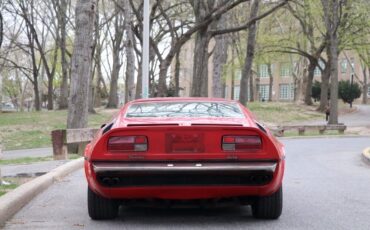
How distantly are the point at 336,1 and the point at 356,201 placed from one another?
23.7m

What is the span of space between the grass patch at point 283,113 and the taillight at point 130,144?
103ft

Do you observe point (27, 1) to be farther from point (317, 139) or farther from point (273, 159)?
point (273, 159)

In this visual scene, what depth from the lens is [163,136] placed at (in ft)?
17.4

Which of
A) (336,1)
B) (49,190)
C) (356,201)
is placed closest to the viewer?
(356,201)

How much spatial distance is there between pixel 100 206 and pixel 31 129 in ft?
81.2

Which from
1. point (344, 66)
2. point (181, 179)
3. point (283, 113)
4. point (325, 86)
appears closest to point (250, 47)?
point (283, 113)

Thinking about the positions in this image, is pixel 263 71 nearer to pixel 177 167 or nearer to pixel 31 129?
pixel 31 129

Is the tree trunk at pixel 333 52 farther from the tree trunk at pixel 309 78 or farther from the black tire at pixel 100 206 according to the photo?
the black tire at pixel 100 206

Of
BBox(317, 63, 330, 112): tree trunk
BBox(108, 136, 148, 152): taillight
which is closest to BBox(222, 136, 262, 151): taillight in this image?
→ BBox(108, 136, 148, 152): taillight

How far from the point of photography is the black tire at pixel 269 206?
575 centimetres

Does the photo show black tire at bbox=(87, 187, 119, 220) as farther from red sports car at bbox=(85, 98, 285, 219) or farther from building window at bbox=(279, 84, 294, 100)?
building window at bbox=(279, 84, 294, 100)

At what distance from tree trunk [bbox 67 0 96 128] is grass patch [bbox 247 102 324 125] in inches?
813

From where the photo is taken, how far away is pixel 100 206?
5801 mm

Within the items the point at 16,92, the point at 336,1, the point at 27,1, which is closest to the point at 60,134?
the point at 336,1
